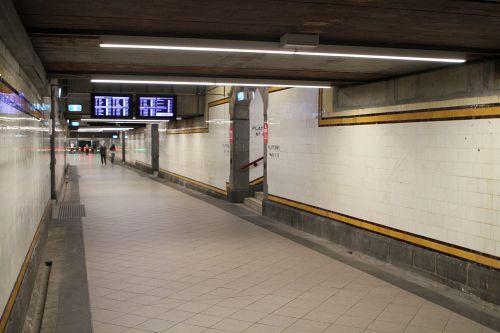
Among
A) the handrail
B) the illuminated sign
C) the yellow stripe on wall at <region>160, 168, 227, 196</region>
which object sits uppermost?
the illuminated sign

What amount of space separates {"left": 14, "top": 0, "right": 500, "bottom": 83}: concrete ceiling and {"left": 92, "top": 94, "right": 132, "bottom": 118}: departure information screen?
761cm

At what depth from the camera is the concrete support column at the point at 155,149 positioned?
28.7 meters

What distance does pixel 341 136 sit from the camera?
932cm

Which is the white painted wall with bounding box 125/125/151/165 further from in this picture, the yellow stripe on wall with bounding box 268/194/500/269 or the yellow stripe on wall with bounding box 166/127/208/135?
the yellow stripe on wall with bounding box 268/194/500/269

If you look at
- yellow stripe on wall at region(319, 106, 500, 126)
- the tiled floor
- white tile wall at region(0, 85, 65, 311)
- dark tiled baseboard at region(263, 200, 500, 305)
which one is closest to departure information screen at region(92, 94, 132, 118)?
the tiled floor

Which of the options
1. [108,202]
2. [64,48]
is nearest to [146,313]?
[64,48]

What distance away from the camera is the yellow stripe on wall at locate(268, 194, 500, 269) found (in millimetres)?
6117

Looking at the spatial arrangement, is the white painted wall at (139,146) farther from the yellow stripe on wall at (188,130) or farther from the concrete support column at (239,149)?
the concrete support column at (239,149)

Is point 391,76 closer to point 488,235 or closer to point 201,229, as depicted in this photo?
point 488,235

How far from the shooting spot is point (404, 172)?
24.8ft

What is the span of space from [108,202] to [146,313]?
10.4m

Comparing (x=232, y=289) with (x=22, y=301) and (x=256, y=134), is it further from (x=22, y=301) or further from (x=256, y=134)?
(x=256, y=134)

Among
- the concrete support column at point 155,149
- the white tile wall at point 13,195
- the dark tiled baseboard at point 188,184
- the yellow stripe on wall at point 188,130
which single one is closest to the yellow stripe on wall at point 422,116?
the white tile wall at point 13,195

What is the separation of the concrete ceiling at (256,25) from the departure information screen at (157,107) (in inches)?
309
